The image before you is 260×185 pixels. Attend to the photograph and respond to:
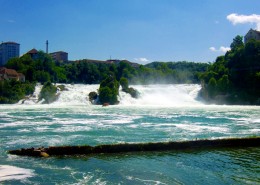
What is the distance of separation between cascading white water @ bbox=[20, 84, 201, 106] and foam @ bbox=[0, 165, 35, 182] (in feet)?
151

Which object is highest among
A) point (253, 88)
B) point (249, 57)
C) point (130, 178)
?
point (249, 57)

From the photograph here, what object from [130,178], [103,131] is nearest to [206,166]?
[130,178]

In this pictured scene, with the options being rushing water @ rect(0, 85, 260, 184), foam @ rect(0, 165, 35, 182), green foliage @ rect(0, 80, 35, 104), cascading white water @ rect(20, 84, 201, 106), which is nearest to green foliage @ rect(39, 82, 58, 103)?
cascading white water @ rect(20, 84, 201, 106)

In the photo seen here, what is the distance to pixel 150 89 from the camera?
7106 cm

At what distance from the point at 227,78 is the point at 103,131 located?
48.4m

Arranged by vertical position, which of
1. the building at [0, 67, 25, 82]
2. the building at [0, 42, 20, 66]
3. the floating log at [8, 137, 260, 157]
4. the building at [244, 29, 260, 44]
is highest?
the building at [0, 42, 20, 66]

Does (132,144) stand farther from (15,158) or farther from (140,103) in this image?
(140,103)

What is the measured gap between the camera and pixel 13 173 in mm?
15039

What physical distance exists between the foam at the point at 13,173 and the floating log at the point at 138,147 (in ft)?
8.58

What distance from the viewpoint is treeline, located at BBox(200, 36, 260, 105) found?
6644 cm

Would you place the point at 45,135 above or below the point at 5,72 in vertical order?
below

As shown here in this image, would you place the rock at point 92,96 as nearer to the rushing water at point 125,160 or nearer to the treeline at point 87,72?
the treeline at point 87,72

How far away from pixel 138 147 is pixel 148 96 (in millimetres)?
48878

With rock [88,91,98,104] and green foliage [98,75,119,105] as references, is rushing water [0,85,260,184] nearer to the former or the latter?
green foliage [98,75,119,105]
